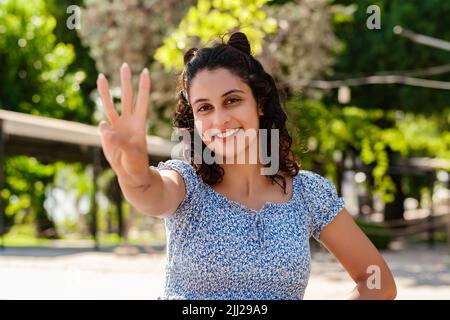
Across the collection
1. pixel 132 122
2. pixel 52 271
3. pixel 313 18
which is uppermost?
pixel 313 18

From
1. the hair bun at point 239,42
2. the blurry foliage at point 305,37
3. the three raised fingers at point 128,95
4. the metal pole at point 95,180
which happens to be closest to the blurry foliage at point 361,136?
the blurry foliage at point 305,37

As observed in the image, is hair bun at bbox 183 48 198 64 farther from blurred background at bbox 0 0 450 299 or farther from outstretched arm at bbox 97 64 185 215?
blurred background at bbox 0 0 450 299

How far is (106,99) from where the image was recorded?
1824 millimetres

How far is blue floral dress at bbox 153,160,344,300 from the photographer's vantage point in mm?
2059

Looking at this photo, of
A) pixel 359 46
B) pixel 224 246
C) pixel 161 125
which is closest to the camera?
pixel 224 246

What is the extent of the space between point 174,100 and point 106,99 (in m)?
10.3

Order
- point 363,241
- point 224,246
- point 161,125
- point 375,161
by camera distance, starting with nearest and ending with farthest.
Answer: point 224,246 < point 363,241 < point 161,125 < point 375,161

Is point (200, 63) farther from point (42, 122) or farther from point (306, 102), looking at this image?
point (306, 102)

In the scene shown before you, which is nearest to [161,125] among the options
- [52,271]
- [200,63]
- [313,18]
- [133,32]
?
[133,32]

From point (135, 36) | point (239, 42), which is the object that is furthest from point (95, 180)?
point (239, 42)

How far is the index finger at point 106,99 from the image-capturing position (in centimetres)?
178

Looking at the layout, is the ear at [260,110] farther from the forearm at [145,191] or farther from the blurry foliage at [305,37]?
the blurry foliage at [305,37]

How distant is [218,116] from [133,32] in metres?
16.4

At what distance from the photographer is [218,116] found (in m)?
2.15
